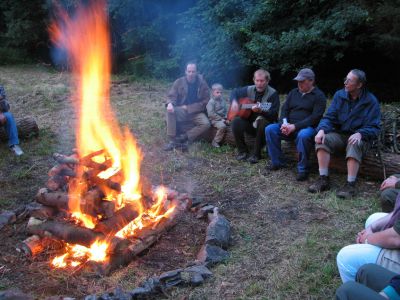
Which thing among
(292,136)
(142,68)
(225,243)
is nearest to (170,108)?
(292,136)

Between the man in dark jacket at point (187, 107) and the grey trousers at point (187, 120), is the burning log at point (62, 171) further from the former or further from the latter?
the grey trousers at point (187, 120)

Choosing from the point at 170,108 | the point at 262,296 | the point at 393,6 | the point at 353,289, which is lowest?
the point at 262,296

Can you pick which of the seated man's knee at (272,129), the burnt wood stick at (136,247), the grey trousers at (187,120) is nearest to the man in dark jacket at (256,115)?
the seated man's knee at (272,129)

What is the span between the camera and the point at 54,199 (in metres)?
4.42

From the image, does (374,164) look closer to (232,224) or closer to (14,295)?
(232,224)

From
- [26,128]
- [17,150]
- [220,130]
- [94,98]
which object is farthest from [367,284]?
[94,98]

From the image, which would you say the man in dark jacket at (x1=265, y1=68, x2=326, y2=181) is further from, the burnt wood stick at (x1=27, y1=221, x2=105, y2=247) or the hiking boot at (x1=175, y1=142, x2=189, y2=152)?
the burnt wood stick at (x1=27, y1=221, x2=105, y2=247)

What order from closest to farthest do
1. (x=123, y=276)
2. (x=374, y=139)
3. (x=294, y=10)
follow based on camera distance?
(x=123, y=276)
(x=374, y=139)
(x=294, y=10)

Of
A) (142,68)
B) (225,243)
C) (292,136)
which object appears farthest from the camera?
(142,68)

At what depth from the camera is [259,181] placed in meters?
5.94

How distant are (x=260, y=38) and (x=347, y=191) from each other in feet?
19.0

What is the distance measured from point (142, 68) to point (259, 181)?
29.1ft

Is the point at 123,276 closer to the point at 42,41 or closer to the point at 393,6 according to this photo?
the point at 393,6

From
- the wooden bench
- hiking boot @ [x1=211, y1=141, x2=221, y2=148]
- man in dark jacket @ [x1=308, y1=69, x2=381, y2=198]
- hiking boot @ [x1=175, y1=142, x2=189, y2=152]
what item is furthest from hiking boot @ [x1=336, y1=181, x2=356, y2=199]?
hiking boot @ [x1=175, y1=142, x2=189, y2=152]
